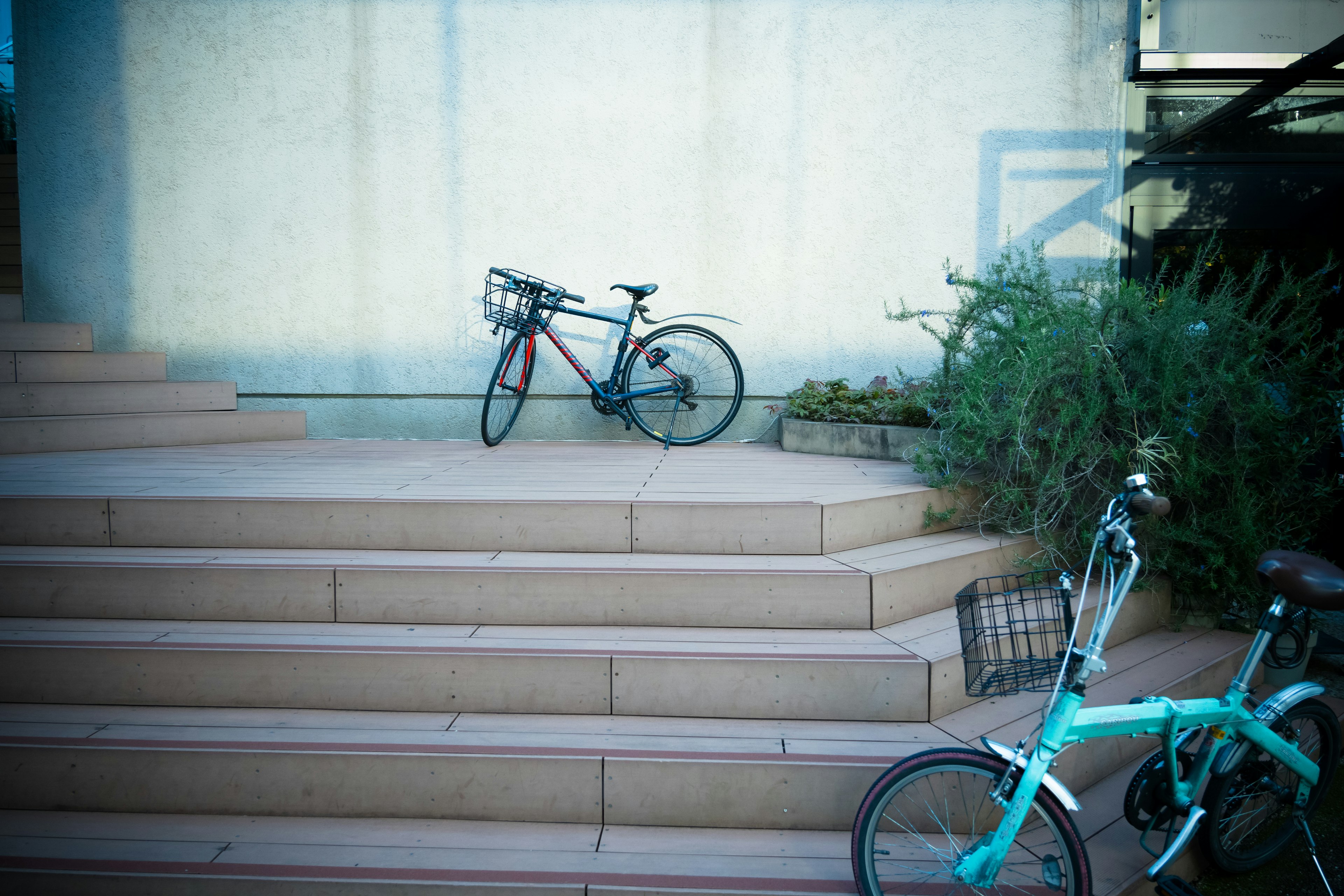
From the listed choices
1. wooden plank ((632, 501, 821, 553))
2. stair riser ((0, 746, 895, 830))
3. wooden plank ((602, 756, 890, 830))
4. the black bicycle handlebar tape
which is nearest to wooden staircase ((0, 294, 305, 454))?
stair riser ((0, 746, 895, 830))

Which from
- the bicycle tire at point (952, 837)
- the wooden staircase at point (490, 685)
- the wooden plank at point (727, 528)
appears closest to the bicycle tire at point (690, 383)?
the wooden staircase at point (490, 685)

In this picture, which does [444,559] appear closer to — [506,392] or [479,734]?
[479,734]

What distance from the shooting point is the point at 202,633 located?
2.74 meters

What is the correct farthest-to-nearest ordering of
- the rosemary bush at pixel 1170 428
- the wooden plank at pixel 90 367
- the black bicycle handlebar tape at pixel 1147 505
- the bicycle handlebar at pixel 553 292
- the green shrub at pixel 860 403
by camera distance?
the wooden plank at pixel 90 367 → the bicycle handlebar at pixel 553 292 → the green shrub at pixel 860 403 → the rosemary bush at pixel 1170 428 → the black bicycle handlebar tape at pixel 1147 505

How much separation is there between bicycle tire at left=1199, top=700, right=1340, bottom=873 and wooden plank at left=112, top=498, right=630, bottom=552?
210cm

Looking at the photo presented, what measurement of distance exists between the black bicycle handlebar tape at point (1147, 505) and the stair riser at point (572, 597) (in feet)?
3.94

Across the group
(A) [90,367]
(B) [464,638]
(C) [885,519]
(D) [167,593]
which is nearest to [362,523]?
(D) [167,593]

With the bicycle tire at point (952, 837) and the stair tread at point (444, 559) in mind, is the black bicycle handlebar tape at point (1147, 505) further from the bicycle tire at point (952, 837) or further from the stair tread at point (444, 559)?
the stair tread at point (444, 559)

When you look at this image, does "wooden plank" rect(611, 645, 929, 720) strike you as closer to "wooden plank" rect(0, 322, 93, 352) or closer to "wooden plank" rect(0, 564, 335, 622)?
"wooden plank" rect(0, 564, 335, 622)

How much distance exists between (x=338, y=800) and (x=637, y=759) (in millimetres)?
879

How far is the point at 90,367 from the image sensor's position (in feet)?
17.8

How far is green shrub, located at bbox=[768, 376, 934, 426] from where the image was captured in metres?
4.69

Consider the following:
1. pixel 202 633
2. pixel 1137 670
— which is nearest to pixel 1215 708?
pixel 1137 670

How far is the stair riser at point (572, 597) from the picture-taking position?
2820 millimetres
